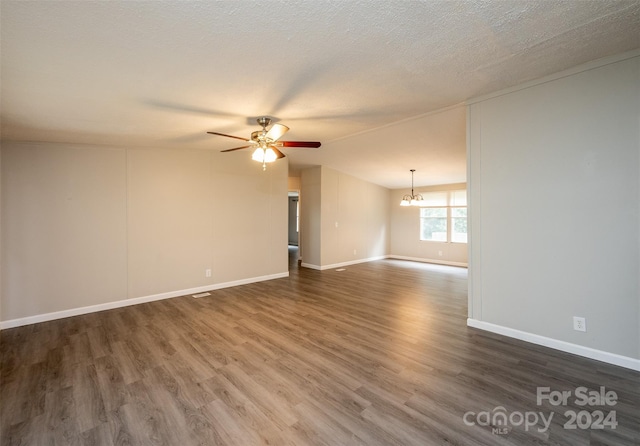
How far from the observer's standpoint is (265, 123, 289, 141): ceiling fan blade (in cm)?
306

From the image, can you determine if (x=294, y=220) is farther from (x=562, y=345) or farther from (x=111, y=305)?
(x=562, y=345)

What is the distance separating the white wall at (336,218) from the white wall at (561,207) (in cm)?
422

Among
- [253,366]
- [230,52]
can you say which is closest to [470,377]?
[253,366]

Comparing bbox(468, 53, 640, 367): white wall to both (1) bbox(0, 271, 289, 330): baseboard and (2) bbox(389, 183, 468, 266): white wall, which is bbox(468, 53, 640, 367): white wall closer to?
(1) bbox(0, 271, 289, 330): baseboard

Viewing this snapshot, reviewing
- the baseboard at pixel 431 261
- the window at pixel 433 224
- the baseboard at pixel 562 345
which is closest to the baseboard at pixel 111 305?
the baseboard at pixel 562 345

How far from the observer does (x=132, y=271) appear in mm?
4371

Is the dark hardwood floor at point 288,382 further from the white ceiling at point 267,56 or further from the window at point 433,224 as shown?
the window at point 433,224

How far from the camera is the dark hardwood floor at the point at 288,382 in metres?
1.74

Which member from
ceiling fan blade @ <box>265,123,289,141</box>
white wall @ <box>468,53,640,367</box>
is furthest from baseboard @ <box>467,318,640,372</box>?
ceiling fan blade @ <box>265,123,289,141</box>

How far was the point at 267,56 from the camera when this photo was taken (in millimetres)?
2123

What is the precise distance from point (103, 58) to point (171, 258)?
11.2 ft

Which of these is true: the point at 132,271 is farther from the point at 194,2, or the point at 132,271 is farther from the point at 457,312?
the point at 457,312

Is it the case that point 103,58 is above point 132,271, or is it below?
above

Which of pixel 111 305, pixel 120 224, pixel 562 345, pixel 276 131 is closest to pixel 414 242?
pixel 562 345
